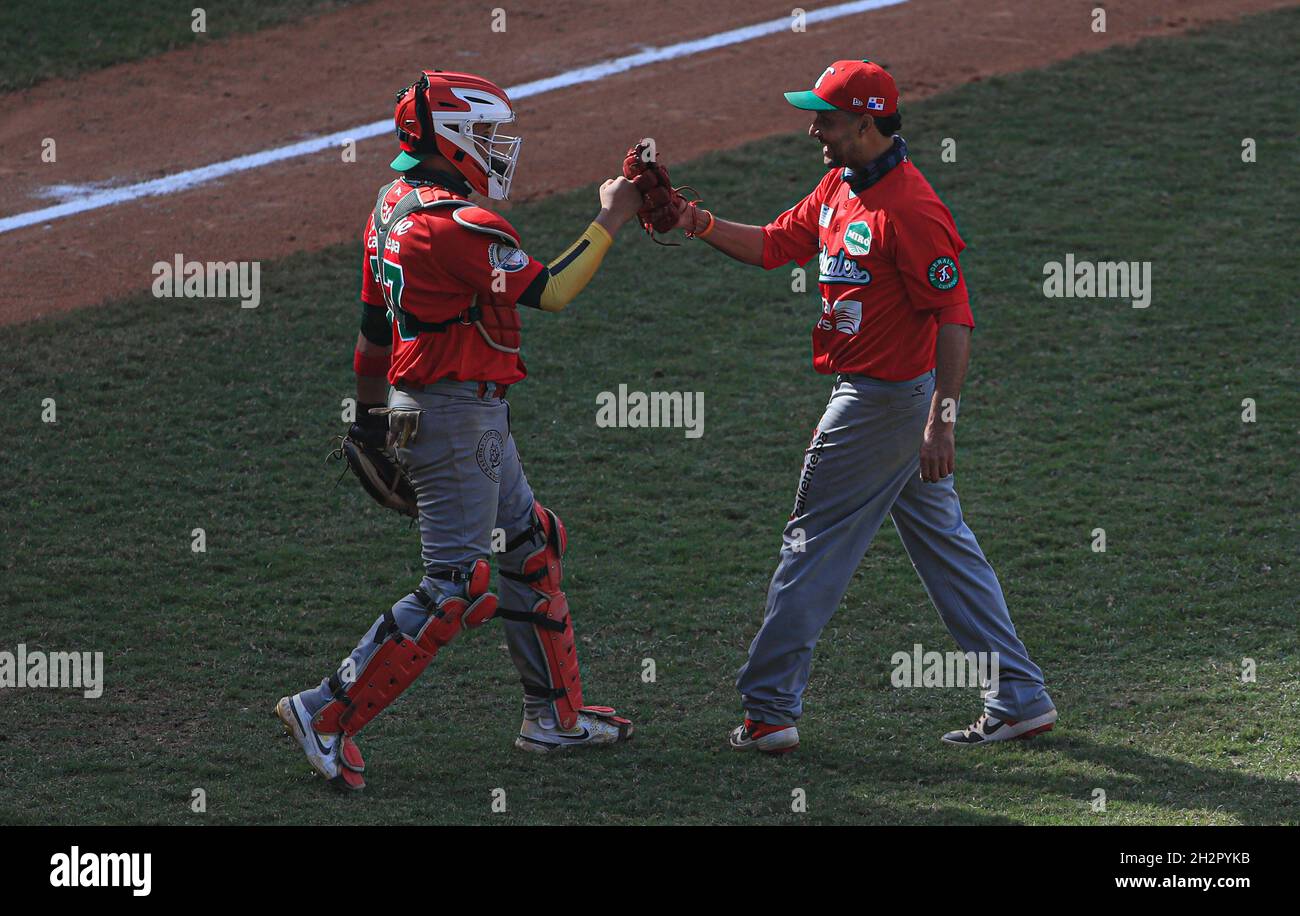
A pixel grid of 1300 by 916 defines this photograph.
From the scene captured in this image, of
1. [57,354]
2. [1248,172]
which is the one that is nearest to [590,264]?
[57,354]

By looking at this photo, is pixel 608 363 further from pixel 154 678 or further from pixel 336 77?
pixel 336 77

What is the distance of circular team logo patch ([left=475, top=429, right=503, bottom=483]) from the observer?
204 inches

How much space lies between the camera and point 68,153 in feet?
34.9

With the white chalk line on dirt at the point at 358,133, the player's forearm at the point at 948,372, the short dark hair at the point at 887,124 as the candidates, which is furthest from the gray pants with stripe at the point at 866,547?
the white chalk line on dirt at the point at 358,133

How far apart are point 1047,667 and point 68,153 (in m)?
7.50

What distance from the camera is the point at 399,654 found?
5.06 meters

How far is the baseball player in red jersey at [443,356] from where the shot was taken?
5016 millimetres

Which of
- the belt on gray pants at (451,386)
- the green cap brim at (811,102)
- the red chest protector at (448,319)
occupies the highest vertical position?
the green cap brim at (811,102)

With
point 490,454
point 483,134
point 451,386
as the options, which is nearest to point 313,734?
point 490,454

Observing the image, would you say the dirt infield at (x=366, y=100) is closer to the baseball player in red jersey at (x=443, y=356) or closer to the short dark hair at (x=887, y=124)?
the baseball player in red jersey at (x=443, y=356)

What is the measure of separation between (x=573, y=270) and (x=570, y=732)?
1589 millimetres

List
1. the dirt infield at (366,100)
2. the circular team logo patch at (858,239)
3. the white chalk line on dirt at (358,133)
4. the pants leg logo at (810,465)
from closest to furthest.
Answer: the circular team logo patch at (858,239) < the pants leg logo at (810,465) < the dirt infield at (366,100) < the white chalk line on dirt at (358,133)

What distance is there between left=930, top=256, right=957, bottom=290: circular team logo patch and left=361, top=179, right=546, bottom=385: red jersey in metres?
1.23

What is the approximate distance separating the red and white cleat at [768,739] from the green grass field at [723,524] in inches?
2.2
